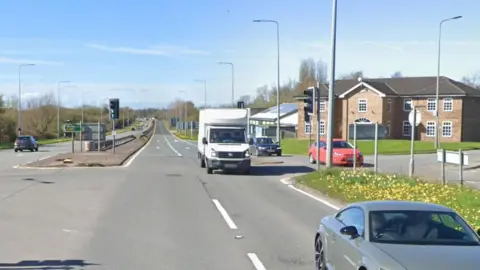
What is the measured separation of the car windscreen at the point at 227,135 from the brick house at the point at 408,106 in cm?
4498

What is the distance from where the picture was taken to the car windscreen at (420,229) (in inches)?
249

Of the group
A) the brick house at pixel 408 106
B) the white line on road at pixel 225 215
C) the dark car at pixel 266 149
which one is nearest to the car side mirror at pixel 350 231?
the white line on road at pixel 225 215

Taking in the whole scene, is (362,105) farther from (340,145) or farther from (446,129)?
(340,145)

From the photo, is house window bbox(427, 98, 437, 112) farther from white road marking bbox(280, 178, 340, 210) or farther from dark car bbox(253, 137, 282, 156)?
white road marking bbox(280, 178, 340, 210)

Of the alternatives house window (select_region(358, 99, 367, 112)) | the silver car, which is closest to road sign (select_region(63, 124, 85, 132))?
house window (select_region(358, 99, 367, 112))

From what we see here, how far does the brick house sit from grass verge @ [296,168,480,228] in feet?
168

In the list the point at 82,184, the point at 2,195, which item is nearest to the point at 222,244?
the point at 2,195

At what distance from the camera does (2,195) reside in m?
18.3

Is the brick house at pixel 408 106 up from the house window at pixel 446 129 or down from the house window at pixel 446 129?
up

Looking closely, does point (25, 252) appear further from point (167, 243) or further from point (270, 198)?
point (270, 198)

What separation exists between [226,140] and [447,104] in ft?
159

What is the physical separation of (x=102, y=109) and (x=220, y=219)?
5711 inches

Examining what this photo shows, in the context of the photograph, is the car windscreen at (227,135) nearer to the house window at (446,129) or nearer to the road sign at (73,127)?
the road sign at (73,127)

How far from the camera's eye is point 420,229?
6.49m
